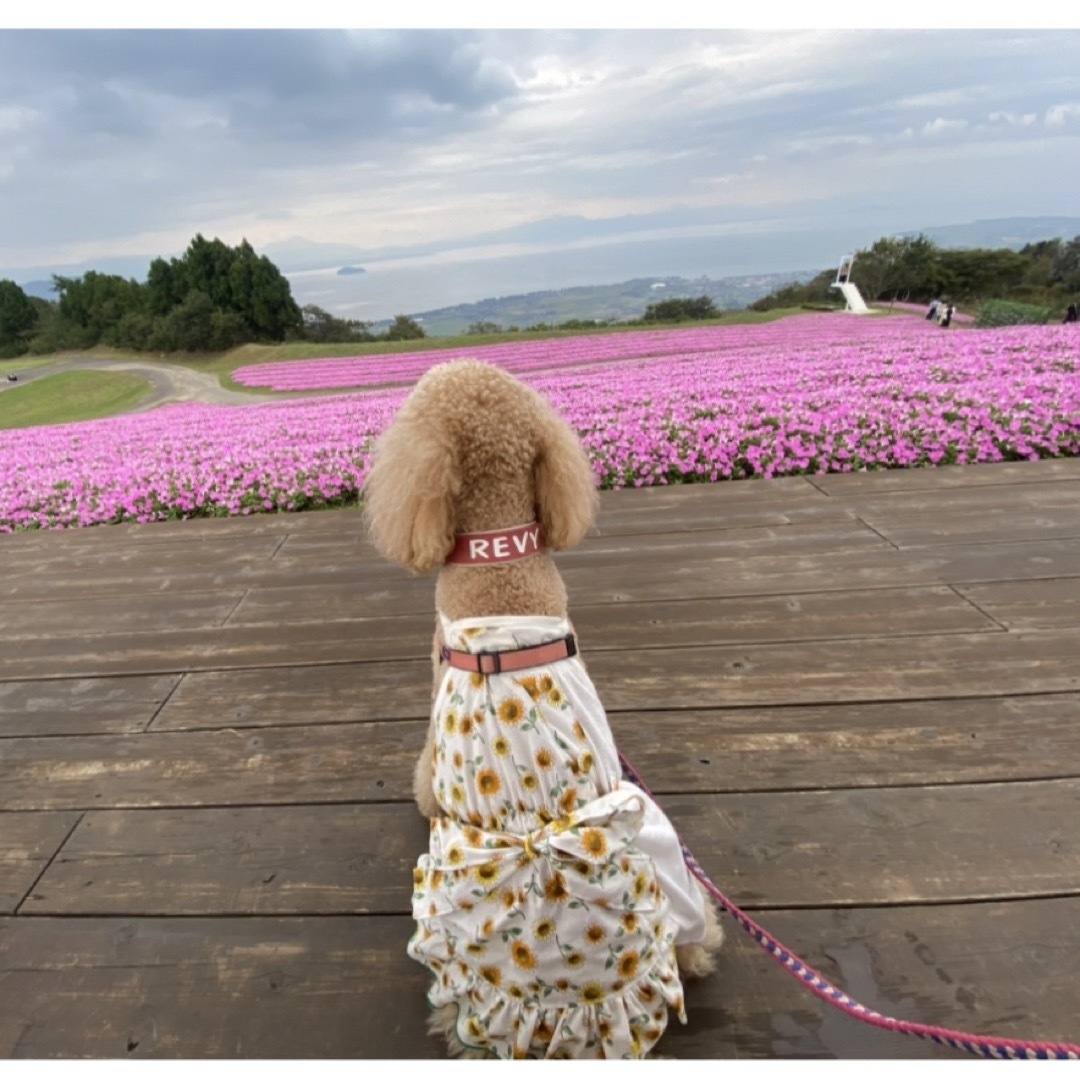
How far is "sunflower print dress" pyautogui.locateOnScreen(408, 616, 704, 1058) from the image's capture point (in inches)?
37.6

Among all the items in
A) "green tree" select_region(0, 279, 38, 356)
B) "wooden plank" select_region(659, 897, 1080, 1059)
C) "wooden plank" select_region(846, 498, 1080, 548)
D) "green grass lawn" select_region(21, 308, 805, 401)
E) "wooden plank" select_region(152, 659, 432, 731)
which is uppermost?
"green tree" select_region(0, 279, 38, 356)

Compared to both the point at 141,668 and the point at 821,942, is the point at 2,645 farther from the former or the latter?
the point at 821,942

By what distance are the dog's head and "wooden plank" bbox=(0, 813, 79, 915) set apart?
46.5 inches

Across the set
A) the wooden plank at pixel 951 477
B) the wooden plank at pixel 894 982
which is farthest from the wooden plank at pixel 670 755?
the wooden plank at pixel 951 477

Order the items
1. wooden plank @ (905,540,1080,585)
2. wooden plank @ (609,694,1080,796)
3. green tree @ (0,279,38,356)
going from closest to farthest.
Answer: wooden plank @ (609,694,1080,796)
wooden plank @ (905,540,1080,585)
green tree @ (0,279,38,356)

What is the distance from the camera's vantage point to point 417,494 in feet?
3.51

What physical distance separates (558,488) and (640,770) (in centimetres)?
87

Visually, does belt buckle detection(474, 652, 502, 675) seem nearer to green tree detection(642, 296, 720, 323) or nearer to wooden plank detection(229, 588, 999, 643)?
wooden plank detection(229, 588, 999, 643)

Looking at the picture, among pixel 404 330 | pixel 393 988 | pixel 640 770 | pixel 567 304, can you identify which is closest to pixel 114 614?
pixel 393 988

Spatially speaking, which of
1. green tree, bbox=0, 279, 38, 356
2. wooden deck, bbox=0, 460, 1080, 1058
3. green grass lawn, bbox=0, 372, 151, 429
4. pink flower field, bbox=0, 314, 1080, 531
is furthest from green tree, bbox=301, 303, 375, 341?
wooden deck, bbox=0, 460, 1080, 1058

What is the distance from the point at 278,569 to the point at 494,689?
7.39 ft

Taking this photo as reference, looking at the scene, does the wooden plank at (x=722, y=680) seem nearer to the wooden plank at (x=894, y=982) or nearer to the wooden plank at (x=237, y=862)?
the wooden plank at (x=237, y=862)

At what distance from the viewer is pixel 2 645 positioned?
2479 millimetres

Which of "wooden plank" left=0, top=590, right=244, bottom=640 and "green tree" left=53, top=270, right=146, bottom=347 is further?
"green tree" left=53, top=270, right=146, bottom=347
